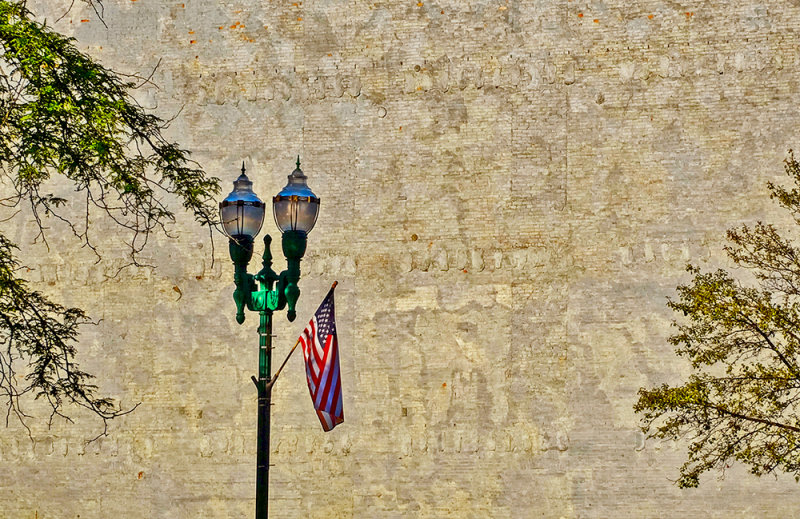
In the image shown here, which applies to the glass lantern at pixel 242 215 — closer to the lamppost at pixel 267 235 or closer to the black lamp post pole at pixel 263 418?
the lamppost at pixel 267 235

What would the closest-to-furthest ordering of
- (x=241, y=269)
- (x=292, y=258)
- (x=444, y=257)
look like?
(x=241, y=269) → (x=292, y=258) → (x=444, y=257)

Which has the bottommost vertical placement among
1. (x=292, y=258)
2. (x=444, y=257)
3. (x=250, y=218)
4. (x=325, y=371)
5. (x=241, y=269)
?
(x=325, y=371)

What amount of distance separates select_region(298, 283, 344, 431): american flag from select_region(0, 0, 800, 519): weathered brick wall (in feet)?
21.8

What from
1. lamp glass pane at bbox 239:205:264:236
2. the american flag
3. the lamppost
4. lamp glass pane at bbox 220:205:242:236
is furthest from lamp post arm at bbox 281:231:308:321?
the american flag

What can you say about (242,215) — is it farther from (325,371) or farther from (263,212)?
(325,371)

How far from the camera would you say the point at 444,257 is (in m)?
18.4

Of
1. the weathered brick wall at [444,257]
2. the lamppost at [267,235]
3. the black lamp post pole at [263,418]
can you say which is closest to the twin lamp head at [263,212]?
the lamppost at [267,235]

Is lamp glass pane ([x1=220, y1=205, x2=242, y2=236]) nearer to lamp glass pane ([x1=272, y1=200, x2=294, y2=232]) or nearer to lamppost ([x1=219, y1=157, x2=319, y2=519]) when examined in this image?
lamppost ([x1=219, y1=157, x2=319, y2=519])

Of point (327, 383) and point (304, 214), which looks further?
point (327, 383)

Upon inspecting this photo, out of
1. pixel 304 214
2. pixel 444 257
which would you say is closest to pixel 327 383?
pixel 304 214

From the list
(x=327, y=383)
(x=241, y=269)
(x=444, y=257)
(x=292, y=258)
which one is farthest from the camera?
(x=444, y=257)

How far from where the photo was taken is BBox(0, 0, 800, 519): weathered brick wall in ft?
58.5

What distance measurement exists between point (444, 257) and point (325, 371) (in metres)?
6.99

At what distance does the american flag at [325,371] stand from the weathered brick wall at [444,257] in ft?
21.8
